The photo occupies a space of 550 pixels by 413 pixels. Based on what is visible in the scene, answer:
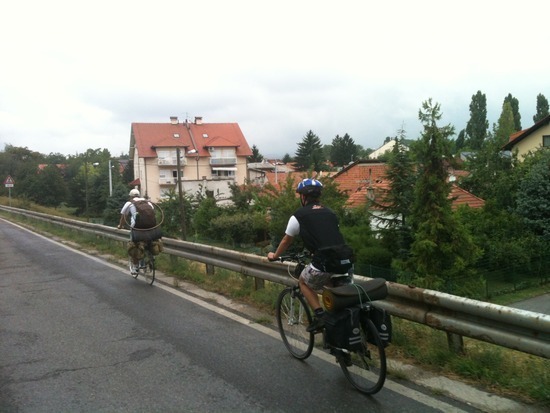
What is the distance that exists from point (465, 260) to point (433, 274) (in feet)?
4.58

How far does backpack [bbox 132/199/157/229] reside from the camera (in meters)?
A: 9.17

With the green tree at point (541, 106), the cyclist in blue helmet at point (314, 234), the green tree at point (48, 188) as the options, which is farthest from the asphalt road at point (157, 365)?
the green tree at point (541, 106)

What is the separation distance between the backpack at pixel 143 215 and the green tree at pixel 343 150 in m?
96.2

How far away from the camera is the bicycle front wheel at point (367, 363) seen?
3836 millimetres

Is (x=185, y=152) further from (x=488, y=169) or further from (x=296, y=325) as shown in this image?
(x=296, y=325)

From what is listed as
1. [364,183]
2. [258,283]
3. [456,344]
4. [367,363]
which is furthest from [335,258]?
[364,183]

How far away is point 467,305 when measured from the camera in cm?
422

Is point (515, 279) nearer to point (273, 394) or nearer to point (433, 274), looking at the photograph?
point (433, 274)

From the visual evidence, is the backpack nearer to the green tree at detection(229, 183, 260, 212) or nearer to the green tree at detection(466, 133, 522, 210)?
the green tree at detection(466, 133, 522, 210)

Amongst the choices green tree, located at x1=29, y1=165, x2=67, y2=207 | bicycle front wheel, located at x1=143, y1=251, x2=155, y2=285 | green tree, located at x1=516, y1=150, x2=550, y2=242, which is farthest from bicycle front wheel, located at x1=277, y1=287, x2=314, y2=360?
green tree, located at x1=29, y1=165, x2=67, y2=207

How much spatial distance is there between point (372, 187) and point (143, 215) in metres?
15.5

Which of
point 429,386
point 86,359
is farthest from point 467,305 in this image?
point 86,359

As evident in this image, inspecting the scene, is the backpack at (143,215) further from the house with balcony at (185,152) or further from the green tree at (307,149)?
the green tree at (307,149)

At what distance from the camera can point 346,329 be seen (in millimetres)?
3967
